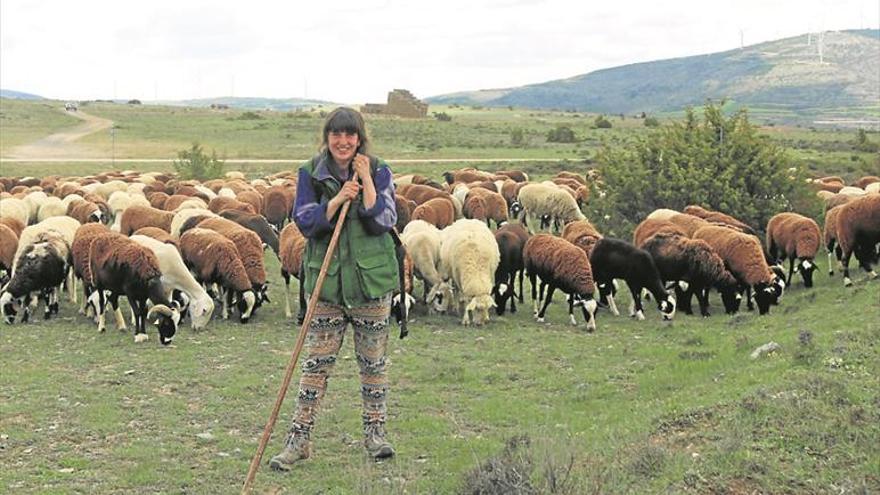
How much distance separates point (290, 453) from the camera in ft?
21.8

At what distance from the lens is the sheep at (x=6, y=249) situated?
1449cm

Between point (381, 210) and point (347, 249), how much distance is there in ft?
1.23

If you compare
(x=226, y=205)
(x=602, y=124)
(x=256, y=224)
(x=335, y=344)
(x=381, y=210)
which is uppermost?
(x=602, y=124)

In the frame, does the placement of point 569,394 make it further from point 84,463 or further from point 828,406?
point 84,463

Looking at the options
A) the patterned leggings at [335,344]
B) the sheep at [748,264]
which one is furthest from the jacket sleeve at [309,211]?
the sheep at [748,264]

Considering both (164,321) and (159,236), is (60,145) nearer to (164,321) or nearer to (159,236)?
(159,236)

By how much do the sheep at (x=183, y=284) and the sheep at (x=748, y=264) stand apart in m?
8.47

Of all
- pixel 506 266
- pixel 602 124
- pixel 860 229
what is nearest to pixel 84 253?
pixel 506 266

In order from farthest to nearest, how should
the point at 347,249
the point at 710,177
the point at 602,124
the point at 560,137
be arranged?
1. the point at 602,124
2. the point at 560,137
3. the point at 710,177
4. the point at 347,249

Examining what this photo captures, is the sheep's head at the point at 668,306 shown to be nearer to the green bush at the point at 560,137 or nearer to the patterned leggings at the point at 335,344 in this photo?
the patterned leggings at the point at 335,344

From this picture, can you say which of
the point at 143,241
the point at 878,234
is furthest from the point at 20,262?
the point at 878,234

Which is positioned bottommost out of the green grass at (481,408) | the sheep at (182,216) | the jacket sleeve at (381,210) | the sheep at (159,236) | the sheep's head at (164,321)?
the green grass at (481,408)

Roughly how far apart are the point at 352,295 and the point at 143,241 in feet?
26.8

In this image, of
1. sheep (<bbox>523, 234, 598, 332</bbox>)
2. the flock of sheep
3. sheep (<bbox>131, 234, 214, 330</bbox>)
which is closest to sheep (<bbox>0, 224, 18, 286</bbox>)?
the flock of sheep
